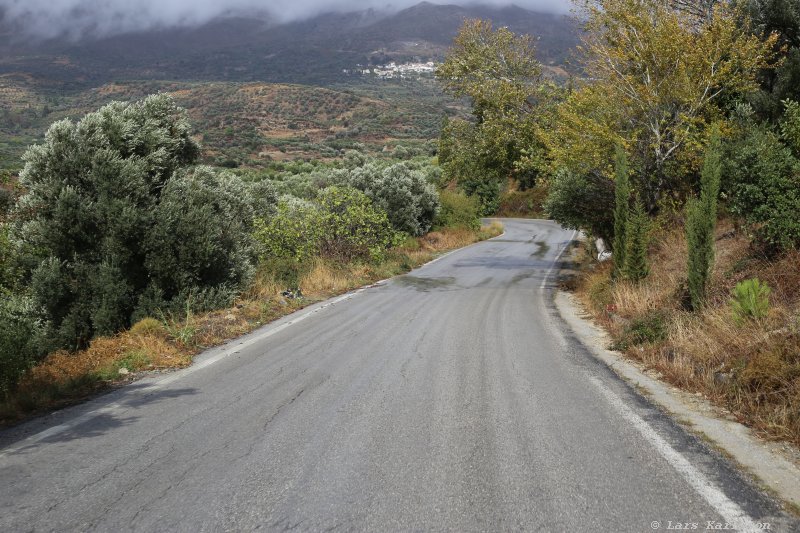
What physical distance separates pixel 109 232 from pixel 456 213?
33.0m

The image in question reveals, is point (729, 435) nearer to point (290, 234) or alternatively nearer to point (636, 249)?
point (636, 249)

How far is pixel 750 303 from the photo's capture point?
7.09 meters

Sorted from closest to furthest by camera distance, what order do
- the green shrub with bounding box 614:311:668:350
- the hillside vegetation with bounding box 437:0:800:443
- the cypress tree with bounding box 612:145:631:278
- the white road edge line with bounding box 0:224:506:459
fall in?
1. the white road edge line with bounding box 0:224:506:459
2. the hillside vegetation with bounding box 437:0:800:443
3. the green shrub with bounding box 614:311:668:350
4. the cypress tree with bounding box 612:145:631:278

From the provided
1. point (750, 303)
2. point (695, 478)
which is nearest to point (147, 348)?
point (695, 478)

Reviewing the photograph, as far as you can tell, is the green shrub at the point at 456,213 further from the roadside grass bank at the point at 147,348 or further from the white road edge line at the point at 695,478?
the white road edge line at the point at 695,478

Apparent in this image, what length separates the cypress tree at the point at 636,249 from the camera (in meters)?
12.4

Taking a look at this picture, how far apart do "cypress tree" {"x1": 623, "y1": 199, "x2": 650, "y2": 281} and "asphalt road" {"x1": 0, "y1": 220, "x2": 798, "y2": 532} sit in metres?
4.93

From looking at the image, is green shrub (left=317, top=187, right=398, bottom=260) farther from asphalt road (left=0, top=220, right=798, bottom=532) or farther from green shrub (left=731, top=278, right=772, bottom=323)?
green shrub (left=731, top=278, right=772, bottom=323)

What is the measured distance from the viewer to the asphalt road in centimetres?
349

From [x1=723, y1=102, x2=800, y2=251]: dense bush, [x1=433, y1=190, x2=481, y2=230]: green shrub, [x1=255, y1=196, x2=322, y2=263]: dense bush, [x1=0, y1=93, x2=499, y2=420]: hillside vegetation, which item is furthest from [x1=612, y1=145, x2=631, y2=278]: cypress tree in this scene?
[x1=433, y1=190, x2=481, y2=230]: green shrub

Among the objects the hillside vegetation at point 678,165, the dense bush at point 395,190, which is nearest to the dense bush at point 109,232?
the hillside vegetation at point 678,165

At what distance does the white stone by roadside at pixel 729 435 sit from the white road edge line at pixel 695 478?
38 cm

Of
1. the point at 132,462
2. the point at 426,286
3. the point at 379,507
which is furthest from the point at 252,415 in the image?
the point at 426,286

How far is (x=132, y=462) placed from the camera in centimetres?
431
